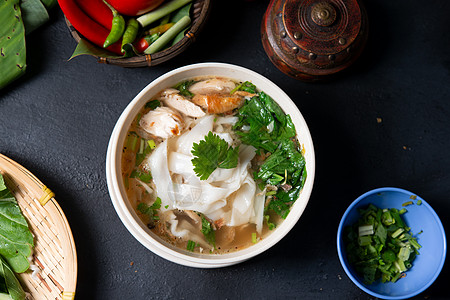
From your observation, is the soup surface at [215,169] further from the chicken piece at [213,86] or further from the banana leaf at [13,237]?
the banana leaf at [13,237]

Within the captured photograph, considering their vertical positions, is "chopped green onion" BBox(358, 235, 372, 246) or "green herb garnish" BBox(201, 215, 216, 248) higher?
"green herb garnish" BBox(201, 215, 216, 248)

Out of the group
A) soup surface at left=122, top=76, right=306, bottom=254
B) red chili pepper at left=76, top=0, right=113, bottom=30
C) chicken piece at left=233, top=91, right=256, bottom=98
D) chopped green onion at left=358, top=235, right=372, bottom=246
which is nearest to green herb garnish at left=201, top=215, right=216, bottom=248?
soup surface at left=122, top=76, right=306, bottom=254

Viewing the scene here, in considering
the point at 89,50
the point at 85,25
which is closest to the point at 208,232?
the point at 89,50

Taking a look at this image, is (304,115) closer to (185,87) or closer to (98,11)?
(185,87)

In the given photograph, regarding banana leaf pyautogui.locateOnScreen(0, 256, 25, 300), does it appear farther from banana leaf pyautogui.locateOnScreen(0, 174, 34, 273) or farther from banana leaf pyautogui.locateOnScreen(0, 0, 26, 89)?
banana leaf pyautogui.locateOnScreen(0, 0, 26, 89)

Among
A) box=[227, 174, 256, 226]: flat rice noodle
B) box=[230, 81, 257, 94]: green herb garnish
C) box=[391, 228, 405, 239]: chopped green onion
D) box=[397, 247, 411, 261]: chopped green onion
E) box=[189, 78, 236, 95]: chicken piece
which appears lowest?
box=[397, 247, 411, 261]: chopped green onion

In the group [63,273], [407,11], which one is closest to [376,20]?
[407,11]
